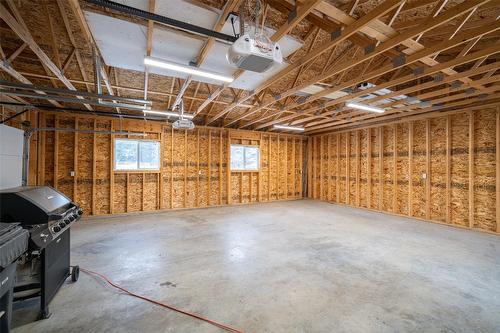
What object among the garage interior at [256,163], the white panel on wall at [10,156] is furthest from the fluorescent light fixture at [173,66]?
the white panel on wall at [10,156]

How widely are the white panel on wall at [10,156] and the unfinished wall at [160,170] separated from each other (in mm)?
1770

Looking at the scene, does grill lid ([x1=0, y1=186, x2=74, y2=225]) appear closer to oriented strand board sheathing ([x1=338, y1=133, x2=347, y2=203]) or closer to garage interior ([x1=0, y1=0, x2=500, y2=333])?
garage interior ([x1=0, y1=0, x2=500, y2=333])

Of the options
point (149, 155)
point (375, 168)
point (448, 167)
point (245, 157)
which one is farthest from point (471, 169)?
point (149, 155)

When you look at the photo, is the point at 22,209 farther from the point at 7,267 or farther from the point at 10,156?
the point at 10,156

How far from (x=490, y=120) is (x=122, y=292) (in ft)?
27.9

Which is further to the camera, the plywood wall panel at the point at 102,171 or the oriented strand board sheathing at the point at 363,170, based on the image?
the oriented strand board sheathing at the point at 363,170

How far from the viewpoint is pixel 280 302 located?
2461 mm

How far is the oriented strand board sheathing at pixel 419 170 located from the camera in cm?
651

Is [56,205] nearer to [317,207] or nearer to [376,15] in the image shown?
[376,15]

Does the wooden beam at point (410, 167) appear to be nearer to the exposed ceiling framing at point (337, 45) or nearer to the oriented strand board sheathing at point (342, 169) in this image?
the exposed ceiling framing at point (337, 45)

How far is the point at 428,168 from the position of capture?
6355mm

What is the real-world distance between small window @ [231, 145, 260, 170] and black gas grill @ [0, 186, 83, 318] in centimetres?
654

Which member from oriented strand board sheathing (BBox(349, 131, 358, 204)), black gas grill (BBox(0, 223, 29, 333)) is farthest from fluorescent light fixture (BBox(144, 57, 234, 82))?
oriented strand board sheathing (BBox(349, 131, 358, 204))

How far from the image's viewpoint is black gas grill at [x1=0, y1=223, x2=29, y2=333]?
1411 millimetres
